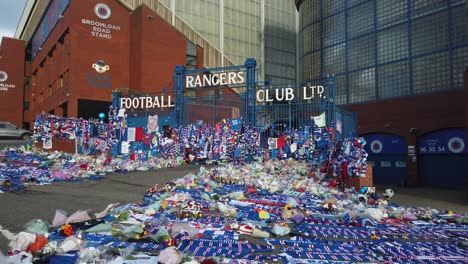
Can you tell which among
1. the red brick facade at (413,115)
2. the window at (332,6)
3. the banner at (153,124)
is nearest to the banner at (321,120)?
the banner at (153,124)

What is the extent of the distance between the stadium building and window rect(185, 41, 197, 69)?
10.8 metres

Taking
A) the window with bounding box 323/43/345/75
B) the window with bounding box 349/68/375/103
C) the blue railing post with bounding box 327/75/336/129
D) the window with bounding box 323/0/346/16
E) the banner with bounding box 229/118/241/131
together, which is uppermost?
the window with bounding box 323/0/346/16

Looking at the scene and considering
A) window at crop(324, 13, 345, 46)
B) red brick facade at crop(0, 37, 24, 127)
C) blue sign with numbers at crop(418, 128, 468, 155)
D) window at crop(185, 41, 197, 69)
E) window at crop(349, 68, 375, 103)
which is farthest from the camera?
red brick facade at crop(0, 37, 24, 127)

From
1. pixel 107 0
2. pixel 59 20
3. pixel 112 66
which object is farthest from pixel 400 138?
pixel 59 20

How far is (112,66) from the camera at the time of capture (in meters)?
29.2

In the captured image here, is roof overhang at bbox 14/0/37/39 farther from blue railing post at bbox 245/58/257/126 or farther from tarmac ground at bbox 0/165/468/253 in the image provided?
tarmac ground at bbox 0/165/468/253

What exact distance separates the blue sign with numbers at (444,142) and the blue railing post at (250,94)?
10.3 metres

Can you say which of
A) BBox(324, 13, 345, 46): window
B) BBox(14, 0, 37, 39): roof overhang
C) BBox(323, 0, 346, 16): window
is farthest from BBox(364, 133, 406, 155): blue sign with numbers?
BBox(14, 0, 37, 39): roof overhang

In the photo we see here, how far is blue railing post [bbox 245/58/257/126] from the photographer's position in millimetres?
17367

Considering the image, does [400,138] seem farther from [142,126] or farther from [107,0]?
[107,0]

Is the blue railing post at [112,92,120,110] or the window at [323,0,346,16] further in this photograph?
the window at [323,0,346,16]

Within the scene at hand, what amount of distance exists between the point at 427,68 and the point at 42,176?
63.2ft

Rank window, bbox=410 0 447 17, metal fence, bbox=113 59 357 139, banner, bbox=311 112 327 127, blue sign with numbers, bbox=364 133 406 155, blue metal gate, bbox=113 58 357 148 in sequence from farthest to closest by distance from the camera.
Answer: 1. blue sign with numbers, bbox=364 133 406 155
2. window, bbox=410 0 447 17
3. blue metal gate, bbox=113 58 357 148
4. metal fence, bbox=113 59 357 139
5. banner, bbox=311 112 327 127

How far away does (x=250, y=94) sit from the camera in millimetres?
17969
